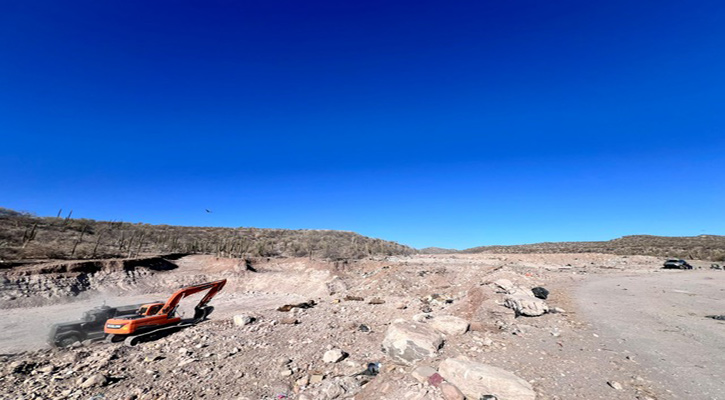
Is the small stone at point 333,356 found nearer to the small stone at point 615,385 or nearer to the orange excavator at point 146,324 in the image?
the small stone at point 615,385

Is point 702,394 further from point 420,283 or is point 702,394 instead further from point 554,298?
point 420,283

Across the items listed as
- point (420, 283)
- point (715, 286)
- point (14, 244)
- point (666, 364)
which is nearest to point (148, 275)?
point (14, 244)

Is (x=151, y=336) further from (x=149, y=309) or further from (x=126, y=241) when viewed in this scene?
(x=126, y=241)

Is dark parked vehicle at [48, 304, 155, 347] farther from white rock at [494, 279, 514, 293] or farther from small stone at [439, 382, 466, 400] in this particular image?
white rock at [494, 279, 514, 293]

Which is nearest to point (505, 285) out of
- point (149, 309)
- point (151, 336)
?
point (151, 336)

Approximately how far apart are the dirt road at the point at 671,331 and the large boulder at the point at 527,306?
4.29 ft

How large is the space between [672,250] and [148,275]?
66.0 m

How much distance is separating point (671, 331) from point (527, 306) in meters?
3.30

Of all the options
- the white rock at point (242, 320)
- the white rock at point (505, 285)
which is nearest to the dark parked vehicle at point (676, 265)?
the white rock at point (505, 285)

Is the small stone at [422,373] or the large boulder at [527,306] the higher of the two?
the large boulder at [527,306]

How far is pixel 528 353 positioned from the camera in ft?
21.0

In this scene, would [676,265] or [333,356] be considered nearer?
[333,356]

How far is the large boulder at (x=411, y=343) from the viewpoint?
6.59 meters

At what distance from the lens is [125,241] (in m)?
43.1
